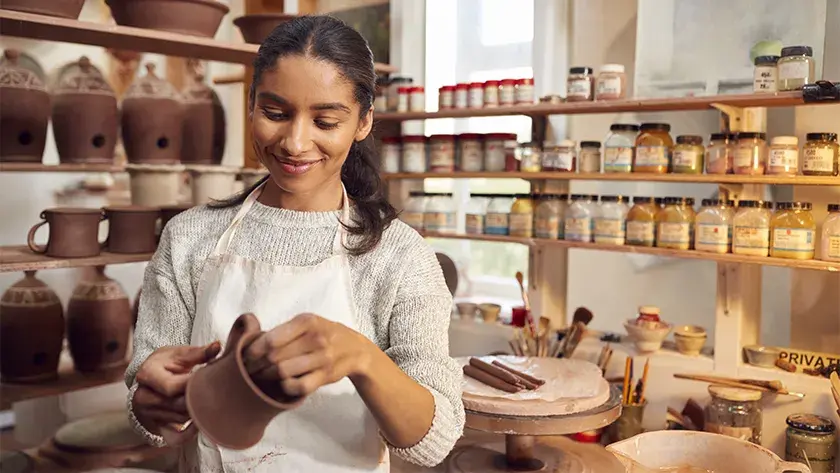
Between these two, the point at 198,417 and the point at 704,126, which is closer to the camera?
the point at 198,417

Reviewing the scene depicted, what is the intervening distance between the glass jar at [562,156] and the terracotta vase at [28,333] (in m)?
1.36

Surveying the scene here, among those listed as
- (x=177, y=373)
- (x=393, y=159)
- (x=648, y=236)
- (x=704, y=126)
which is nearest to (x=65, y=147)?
(x=393, y=159)

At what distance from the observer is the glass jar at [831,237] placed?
168 cm

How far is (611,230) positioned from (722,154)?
12.6 inches

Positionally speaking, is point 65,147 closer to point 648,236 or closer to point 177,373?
point 177,373

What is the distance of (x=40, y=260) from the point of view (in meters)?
1.77

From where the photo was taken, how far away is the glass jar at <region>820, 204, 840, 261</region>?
1.68 meters

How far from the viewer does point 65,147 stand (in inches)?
77.8

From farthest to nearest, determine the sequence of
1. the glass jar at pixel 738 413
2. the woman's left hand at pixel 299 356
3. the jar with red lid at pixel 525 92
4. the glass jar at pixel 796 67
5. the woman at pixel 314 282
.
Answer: the jar with red lid at pixel 525 92
the glass jar at pixel 738 413
the glass jar at pixel 796 67
the woman at pixel 314 282
the woman's left hand at pixel 299 356

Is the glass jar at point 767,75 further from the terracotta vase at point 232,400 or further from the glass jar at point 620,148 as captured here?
the terracotta vase at point 232,400

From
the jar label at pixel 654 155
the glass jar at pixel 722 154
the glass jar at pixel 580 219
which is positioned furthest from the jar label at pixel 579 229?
the glass jar at pixel 722 154

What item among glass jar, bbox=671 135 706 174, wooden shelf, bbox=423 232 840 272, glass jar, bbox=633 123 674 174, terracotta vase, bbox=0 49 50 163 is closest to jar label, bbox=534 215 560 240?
wooden shelf, bbox=423 232 840 272

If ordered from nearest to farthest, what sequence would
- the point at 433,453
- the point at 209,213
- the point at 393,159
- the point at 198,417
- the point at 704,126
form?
the point at 198,417 → the point at 433,453 → the point at 209,213 → the point at 393,159 → the point at 704,126

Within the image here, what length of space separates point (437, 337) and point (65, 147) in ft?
4.41
